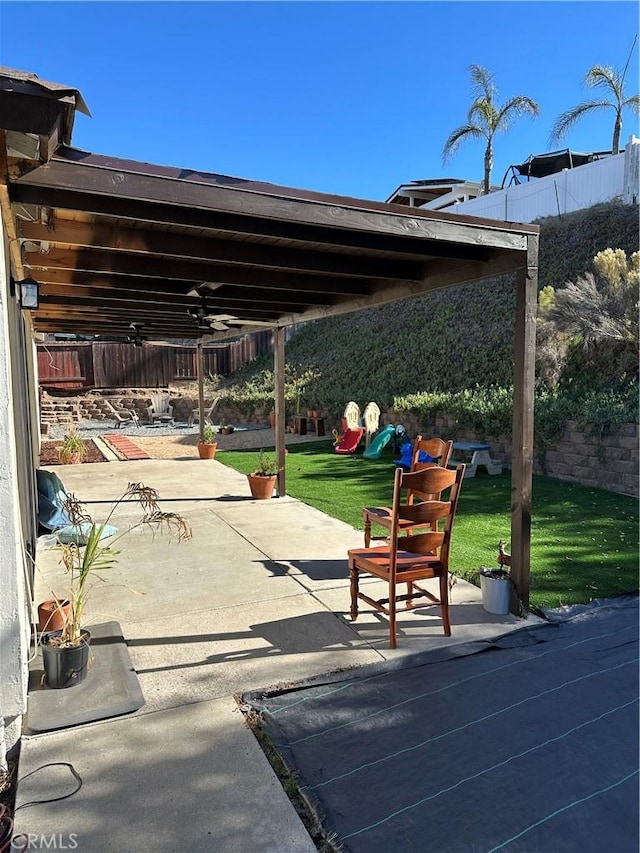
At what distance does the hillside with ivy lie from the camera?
963 cm

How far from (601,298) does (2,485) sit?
1082 centimetres

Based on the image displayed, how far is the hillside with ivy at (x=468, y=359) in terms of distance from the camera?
9.63 meters

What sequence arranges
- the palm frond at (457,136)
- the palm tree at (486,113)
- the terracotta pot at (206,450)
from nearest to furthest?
the terracotta pot at (206,450), the palm tree at (486,113), the palm frond at (457,136)

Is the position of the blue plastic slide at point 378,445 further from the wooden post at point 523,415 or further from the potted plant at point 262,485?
the wooden post at point 523,415

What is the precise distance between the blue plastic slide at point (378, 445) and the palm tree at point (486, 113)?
15.3 m

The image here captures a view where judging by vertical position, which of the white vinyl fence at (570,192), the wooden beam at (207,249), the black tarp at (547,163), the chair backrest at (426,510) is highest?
the black tarp at (547,163)

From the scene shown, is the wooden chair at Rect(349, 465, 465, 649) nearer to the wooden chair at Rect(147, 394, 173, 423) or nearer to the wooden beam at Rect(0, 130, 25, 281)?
the wooden beam at Rect(0, 130, 25, 281)

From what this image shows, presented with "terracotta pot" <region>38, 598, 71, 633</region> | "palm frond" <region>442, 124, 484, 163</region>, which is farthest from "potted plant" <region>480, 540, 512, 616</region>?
"palm frond" <region>442, 124, 484, 163</region>

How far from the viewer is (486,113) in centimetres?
2175

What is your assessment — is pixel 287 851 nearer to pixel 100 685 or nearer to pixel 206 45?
pixel 100 685

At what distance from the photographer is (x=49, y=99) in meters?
1.98

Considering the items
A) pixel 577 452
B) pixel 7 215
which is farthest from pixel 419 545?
pixel 577 452

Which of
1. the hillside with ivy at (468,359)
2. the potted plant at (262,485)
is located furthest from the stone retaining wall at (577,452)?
the potted plant at (262,485)

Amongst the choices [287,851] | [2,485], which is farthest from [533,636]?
[2,485]
